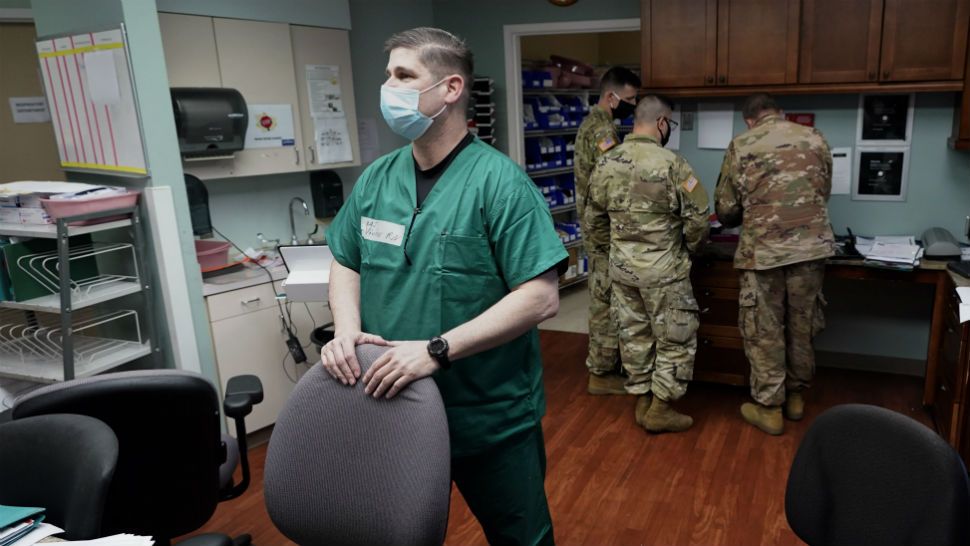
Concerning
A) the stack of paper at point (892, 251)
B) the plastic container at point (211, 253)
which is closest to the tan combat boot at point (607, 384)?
the stack of paper at point (892, 251)

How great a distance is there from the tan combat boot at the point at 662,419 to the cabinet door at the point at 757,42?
5.54 feet

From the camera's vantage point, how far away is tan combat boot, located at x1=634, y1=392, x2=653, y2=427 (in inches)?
131

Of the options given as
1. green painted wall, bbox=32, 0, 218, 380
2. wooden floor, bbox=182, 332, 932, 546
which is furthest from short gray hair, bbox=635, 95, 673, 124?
green painted wall, bbox=32, 0, 218, 380

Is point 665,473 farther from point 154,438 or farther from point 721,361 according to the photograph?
point 154,438

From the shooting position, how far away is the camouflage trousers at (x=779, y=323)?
10.1ft

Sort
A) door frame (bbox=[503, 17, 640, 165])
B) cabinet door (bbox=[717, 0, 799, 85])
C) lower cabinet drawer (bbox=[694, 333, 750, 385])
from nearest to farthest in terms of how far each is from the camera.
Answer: cabinet door (bbox=[717, 0, 799, 85]) → lower cabinet drawer (bbox=[694, 333, 750, 385]) → door frame (bbox=[503, 17, 640, 165])

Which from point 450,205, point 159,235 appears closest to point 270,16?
point 159,235

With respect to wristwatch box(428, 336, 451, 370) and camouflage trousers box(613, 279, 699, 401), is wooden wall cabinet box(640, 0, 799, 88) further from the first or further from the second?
wristwatch box(428, 336, 451, 370)

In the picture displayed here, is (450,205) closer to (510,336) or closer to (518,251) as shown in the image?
(518,251)

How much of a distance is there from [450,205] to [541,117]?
155 inches

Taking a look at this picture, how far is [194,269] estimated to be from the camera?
284 centimetres

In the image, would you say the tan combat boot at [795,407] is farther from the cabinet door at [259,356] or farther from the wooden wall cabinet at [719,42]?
the cabinet door at [259,356]

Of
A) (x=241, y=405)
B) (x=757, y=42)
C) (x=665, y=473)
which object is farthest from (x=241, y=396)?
(x=757, y=42)

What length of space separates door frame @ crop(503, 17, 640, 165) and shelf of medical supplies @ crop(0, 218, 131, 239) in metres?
2.87
